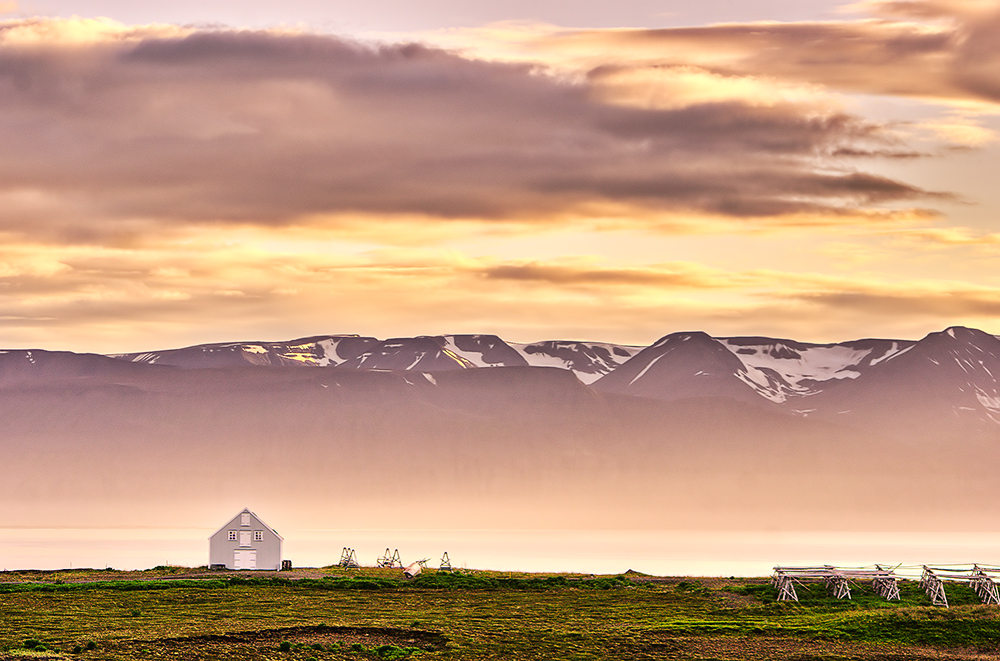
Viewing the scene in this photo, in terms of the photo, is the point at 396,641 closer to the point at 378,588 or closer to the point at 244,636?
the point at 244,636

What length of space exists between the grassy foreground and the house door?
2035 cm

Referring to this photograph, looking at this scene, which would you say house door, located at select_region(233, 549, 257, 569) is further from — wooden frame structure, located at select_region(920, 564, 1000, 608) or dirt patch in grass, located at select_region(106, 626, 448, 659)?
wooden frame structure, located at select_region(920, 564, 1000, 608)

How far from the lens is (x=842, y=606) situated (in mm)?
67125

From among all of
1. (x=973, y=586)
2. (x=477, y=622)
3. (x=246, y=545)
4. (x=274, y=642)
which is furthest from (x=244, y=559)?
(x=973, y=586)

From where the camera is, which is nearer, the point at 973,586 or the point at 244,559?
the point at 973,586

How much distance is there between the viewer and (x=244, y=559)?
104750 millimetres

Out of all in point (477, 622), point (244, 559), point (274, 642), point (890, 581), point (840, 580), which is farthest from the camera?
point (244, 559)

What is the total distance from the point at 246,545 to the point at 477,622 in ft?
157

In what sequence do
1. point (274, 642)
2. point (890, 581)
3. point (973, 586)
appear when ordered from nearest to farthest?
1. point (274, 642)
2. point (890, 581)
3. point (973, 586)

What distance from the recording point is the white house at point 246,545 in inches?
4077

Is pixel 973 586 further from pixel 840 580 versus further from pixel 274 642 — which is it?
pixel 274 642

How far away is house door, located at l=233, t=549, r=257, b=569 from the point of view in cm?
10431

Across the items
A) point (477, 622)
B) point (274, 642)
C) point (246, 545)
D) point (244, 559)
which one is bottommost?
point (274, 642)

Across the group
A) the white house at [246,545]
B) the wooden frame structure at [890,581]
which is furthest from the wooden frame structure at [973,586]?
the white house at [246,545]
